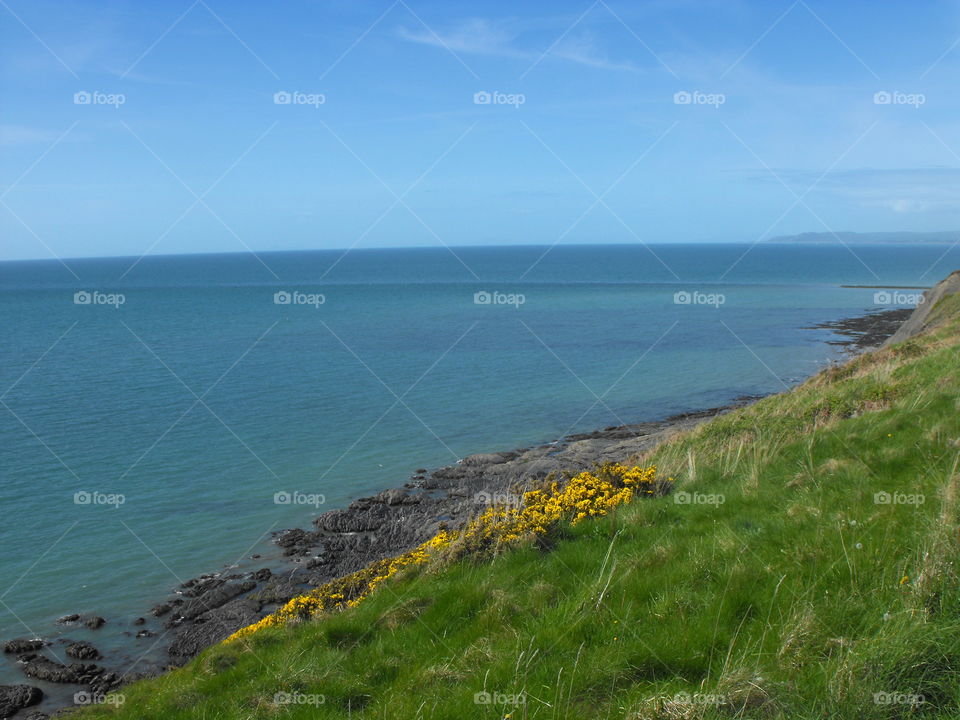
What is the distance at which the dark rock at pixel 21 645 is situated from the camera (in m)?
14.3

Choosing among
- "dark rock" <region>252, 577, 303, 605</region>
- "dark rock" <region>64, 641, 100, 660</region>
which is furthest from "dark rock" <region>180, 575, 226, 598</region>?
"dark rock" <region>64, 641, 100, 660</region>

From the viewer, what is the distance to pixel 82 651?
14.2 meters

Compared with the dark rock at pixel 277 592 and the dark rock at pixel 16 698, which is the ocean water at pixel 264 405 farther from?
the dark rock at pixel 277 592

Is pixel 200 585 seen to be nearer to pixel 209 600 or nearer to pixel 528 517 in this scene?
pixel 209 600

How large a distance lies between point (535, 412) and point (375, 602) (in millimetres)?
25302

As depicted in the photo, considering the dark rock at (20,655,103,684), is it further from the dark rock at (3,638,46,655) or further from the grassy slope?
the grassy slope

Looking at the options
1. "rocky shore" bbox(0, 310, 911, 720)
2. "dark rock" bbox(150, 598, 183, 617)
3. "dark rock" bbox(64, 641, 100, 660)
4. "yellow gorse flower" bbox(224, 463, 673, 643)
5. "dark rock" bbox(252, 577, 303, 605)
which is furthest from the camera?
"dark rock" bbox(252, 577, 303, 605)

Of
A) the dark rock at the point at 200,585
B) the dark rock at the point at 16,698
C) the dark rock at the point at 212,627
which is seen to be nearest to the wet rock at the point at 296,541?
the dark rock at the point at 200,585

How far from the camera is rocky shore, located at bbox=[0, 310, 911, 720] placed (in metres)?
13.5

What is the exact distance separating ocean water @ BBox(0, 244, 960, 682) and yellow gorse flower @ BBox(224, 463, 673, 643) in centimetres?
648

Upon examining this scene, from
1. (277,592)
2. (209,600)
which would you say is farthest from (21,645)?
(277,592)

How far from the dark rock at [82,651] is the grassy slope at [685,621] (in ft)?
13.4

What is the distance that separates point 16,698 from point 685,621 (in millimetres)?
12686

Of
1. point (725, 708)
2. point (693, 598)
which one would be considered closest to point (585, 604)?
point (693, 598)
